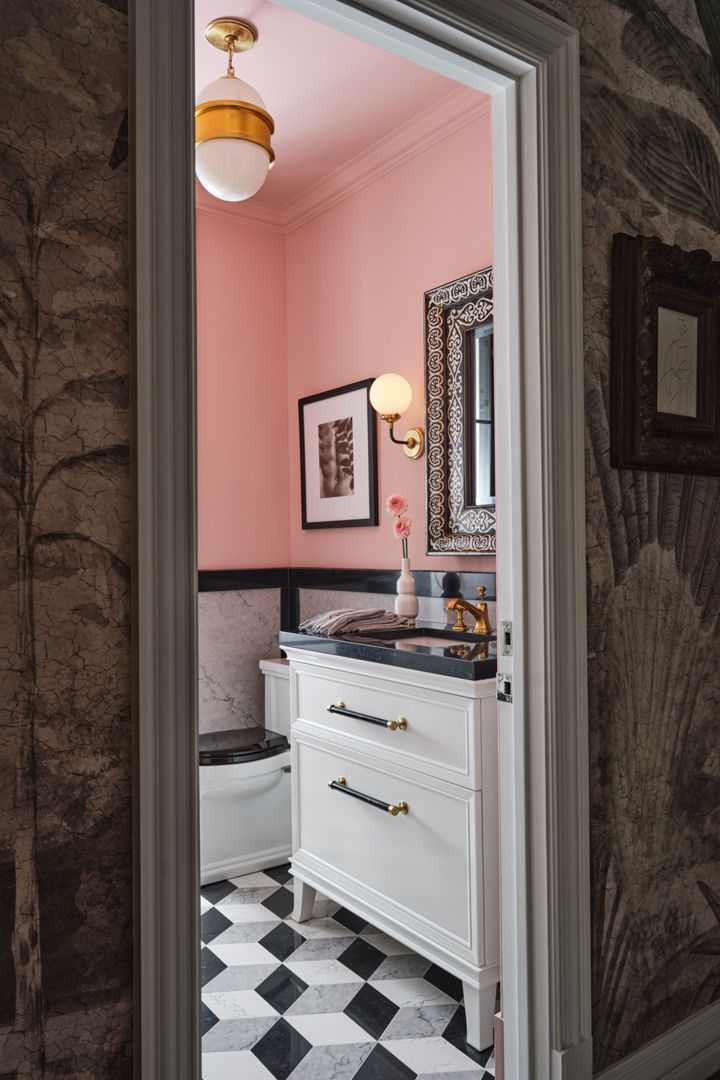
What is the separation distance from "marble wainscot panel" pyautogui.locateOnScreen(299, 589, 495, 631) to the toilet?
23.3 inches

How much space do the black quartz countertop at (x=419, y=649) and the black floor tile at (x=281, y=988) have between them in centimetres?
92

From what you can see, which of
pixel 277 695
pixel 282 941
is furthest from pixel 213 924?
pixel 277 695

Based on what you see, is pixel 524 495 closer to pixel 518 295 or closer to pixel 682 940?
pixel 518 295

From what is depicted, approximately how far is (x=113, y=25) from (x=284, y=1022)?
2.19m

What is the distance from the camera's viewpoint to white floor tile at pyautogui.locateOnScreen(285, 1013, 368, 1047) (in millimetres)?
2025

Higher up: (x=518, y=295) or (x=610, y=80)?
(x=610, y=80)

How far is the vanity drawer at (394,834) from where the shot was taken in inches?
81.5

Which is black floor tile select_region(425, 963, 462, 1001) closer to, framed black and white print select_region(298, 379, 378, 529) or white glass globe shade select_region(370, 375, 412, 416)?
framed black and white print select_region(298, 379, 378, 529)

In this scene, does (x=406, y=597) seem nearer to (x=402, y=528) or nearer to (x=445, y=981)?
(x=402, y=528)

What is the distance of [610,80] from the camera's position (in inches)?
64.9

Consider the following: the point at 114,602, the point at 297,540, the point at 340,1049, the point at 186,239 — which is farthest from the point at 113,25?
the point at 297,540

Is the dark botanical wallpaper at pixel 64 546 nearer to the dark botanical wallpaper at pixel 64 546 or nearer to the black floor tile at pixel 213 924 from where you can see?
the dark botanical wallpaper at pixel 64 546

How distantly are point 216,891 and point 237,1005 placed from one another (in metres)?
0.78

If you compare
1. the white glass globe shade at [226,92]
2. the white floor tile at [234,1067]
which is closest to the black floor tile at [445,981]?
the white floor tile at [234,1067]
